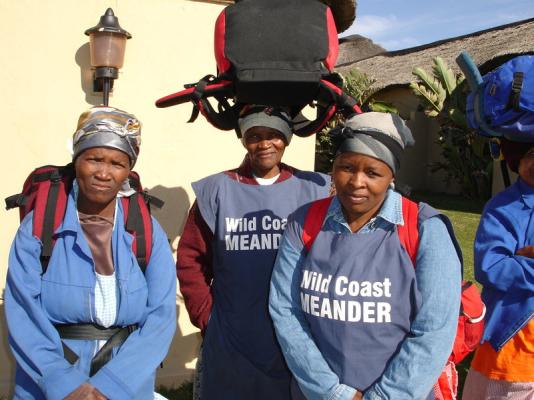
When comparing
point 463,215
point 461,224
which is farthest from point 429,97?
point 461,224

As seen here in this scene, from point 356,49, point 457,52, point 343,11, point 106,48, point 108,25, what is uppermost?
point 356,49

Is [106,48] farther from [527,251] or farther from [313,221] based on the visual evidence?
[527,251]

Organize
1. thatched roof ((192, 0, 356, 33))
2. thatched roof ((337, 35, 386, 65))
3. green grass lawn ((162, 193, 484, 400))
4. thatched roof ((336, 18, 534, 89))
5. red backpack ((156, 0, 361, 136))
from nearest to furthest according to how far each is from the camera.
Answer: red backpack ((156, 0, 361, 136)) → green grass lawn ((162, 193, 484, 400)) → thatched roof ((192, 0, 356, 33)) → thatched roof ((336, 18, 534, 89)) → thatched roof ((337, 35, 386, 65))

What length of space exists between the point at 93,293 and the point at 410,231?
3.93 feet

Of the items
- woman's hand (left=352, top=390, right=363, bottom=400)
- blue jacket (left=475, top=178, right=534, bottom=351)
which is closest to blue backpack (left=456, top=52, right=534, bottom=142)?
blue jacket (left=475, top=178, right=534, bottom=351)

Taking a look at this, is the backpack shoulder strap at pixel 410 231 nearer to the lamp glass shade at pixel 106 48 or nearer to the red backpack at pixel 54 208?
the red backpack at pixel 54 208

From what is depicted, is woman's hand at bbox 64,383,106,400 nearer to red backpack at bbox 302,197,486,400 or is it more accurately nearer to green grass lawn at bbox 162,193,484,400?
red backpack at bbox 302,197,486,400

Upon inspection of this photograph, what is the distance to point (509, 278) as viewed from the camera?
2424mm


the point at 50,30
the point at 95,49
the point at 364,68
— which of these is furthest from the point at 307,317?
the point at 364,68

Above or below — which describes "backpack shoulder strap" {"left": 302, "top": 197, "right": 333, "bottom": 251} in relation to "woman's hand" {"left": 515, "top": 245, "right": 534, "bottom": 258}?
above

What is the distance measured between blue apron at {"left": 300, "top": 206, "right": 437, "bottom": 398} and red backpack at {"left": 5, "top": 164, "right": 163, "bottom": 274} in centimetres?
77

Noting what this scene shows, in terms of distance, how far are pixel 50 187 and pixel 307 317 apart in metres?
1.13

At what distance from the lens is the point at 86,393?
6.73 ft

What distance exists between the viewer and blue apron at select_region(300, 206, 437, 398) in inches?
75.2
